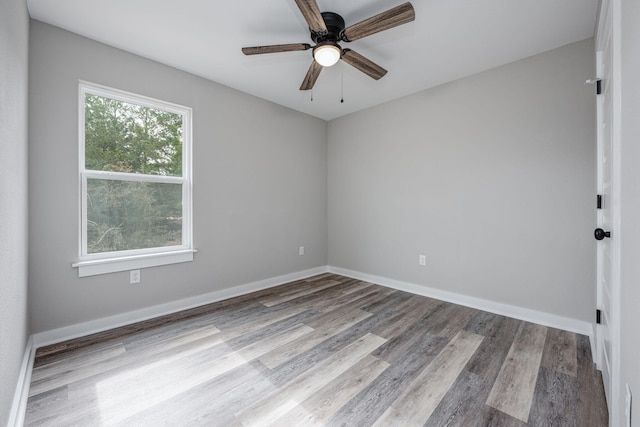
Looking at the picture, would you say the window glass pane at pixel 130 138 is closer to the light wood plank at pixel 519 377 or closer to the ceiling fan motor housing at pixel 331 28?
the ceiling fan motor housing at pixel 331 28

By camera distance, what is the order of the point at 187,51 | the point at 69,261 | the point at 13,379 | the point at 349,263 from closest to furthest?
the point at 13,379 < the point at 69,261 < the point at 187,51 < the point at 349,263

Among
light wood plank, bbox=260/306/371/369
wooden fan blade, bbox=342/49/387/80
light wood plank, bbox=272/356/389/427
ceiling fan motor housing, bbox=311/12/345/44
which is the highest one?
ceiling fan motor housing, bbox=311/12/345/44

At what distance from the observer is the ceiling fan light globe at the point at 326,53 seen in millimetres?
1969

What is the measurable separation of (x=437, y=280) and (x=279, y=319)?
75.1 inches

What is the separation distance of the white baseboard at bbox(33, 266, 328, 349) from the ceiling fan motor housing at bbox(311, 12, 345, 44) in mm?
2767

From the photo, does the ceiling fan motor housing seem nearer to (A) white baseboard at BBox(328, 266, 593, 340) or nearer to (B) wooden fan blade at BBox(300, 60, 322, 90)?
(B) wooden fan blade at BBox(300, 60, 322, 90)

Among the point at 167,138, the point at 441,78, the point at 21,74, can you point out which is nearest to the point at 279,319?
the point at 167,138

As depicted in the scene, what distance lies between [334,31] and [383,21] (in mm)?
432

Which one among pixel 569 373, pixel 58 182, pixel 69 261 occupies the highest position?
pixel 58 182

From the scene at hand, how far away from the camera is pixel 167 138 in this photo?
9.25 ft

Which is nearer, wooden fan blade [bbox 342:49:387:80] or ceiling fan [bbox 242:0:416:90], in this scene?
ceiling fan [bbox 242:0:416:90]

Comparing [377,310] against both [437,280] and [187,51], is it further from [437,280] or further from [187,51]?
[187,51]

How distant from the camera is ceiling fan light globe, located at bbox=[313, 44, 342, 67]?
197 cm

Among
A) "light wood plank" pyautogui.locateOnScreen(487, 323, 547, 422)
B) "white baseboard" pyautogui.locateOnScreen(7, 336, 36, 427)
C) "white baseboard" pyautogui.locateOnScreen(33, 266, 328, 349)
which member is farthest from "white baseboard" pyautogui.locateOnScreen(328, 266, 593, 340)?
"white baseboard" pyautogui.locateOnScreen(7, 336, 36, 427)
